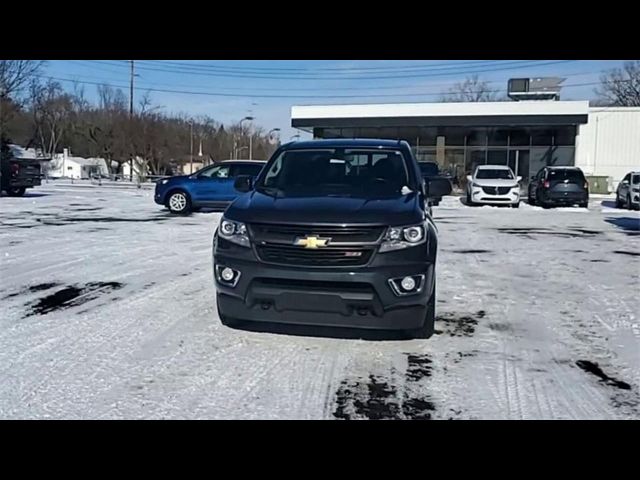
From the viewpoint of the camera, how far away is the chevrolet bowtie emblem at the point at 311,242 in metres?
4.46

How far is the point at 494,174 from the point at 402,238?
65.5 feet

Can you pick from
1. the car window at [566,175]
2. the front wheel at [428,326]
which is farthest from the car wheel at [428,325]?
the car window at [566,175]

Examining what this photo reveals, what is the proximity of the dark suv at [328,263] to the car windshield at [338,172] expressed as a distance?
58 centimetres

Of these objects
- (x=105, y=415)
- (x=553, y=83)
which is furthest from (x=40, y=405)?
(x=553, y=83)

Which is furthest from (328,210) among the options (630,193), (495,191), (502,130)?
(502,130)

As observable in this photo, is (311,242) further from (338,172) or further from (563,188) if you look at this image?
(563,188)

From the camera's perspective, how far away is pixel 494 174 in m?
23.3

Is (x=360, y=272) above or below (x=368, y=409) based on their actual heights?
above

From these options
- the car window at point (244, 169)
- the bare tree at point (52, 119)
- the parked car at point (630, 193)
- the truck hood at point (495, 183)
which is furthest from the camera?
the bare tree at point (52, 119)

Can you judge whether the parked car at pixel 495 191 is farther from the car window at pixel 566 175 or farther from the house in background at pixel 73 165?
the house in background at pixel 73 165

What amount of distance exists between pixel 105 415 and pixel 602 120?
120 feet

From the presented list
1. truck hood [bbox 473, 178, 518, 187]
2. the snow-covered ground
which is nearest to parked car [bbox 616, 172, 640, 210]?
truck hood [bbox 473, 178, 518, 187]

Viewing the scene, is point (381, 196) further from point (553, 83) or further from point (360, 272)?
point (553, 83)
